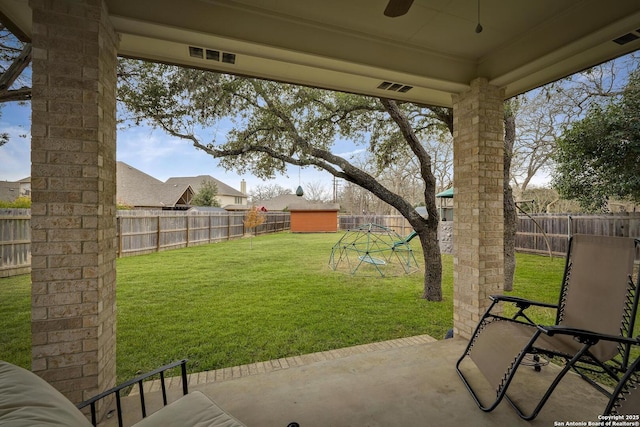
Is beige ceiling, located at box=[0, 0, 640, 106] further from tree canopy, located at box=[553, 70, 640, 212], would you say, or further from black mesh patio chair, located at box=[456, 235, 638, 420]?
tree canopy, located at box=[553, 70, 640, 212]

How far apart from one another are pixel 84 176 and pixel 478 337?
116 inches

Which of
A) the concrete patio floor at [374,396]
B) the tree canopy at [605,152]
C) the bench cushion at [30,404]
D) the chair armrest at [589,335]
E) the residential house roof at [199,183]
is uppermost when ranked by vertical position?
the residential house roof at [199,183]

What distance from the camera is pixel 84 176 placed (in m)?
1.86

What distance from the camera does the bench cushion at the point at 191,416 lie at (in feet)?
4.24

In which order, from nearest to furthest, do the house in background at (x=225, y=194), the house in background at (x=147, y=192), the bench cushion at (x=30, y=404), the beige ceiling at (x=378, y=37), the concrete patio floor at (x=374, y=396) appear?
the bench cushion at (x=30, y=404), the concrete patio floor at (x=374, y=396), the beige ceiling at (x=378, y=37), the house in background at (x=147, y=192), the house in background at (x=225, y=194)

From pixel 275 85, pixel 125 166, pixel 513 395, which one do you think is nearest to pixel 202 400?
pixel 513 395

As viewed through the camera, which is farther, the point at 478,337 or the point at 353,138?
the point at 353,138

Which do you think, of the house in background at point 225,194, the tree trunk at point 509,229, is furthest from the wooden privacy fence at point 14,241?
the house in background at point 225,194

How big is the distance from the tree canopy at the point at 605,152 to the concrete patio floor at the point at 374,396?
4828 millimetres

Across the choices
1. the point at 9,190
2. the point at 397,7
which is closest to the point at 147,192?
the point at 9,190

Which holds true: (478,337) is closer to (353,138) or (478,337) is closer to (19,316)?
(353,138)

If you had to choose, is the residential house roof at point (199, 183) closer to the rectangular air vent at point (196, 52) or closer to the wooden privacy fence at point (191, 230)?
the wooden privacy fence at point (191, 230)

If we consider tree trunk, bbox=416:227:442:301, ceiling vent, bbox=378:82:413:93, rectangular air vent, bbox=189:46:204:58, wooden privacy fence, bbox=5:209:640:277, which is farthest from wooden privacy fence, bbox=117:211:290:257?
ceiling vent, bbox=378:82:413:93

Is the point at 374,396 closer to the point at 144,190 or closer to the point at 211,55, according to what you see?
the point at 211,55
